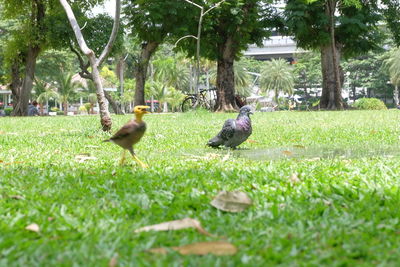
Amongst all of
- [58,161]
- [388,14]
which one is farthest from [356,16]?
[58,161]

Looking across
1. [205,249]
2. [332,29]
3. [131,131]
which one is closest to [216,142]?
[131,131]

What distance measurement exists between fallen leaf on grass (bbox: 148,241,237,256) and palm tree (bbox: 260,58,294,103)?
253ft

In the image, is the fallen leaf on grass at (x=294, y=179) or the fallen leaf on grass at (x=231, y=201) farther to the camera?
the fallen leaf on grass at (x=294, y=179)

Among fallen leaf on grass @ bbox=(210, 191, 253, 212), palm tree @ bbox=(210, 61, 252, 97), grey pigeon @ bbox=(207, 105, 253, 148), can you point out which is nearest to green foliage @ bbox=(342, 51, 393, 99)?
palm tree @ bbox=(210, 61, 252, 97)

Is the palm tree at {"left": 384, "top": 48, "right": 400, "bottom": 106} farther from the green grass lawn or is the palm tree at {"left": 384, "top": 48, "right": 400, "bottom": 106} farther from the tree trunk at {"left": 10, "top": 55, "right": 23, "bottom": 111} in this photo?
the green grass lawn

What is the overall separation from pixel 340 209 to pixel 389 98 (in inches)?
2937

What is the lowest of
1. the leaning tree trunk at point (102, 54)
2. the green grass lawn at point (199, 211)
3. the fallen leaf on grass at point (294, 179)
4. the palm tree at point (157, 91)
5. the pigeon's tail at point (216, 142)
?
the palm tree at point (157, 91)

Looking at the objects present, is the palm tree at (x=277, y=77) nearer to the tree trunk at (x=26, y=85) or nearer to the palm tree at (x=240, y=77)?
the palm tree at (x=240, y=77)

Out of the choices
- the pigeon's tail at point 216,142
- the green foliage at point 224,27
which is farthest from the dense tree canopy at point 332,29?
the pigeon's tail at point 216,142

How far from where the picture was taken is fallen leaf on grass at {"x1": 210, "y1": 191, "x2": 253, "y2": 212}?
2619mm

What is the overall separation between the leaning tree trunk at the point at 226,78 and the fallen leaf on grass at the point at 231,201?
61.9 feet

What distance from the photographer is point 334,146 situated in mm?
6121

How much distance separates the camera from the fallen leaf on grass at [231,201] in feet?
8.59

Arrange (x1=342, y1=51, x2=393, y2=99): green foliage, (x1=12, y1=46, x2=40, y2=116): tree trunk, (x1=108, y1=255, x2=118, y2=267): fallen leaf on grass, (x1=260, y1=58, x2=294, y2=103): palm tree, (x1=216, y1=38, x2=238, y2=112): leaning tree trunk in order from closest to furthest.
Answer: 1. (x1=108, y1=255, x2=118, y2=267): fallen leaf on grass
2. (x1=216, y1=38, x2=238, y2=112): leaning tree trunk
3. (x1=12, y1=46, x2=40, y2=116): tree trunk
4. (x1=342, y1=51, x2=393, y2=99): green foliage
5. (x1=260, y1=58, x2=294, y2=103): palm tree
